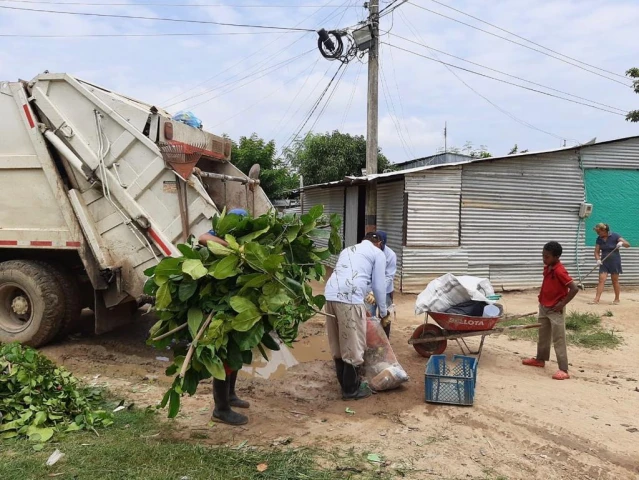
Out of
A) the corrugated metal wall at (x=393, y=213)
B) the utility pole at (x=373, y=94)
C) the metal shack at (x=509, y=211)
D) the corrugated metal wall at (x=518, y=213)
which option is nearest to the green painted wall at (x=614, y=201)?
the metal shack at (x=509, y=211)

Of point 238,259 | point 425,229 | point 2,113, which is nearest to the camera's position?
point 238,259

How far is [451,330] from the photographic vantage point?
561 cm

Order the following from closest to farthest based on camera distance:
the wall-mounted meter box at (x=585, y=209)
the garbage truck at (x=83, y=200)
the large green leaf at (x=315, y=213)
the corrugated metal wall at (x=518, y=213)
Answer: the large green leaf at (x=315, y=213) → the garbage truck at (x=83, y=200) → the corrugated metal wall at (x=518, y=213) → the wall-mounted meter box at (x=585, y=209)

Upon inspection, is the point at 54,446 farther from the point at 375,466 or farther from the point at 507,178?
the point at 507,178

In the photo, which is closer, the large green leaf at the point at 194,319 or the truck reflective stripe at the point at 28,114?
the large green leaf at the point at 194,319

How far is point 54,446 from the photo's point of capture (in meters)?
3.36

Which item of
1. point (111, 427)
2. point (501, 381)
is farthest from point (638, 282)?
point (111, 427)

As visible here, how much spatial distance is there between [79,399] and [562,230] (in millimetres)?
11078

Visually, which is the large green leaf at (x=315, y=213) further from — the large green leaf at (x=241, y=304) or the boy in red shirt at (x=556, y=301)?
the boy in red shirt at (x=556, y=301)

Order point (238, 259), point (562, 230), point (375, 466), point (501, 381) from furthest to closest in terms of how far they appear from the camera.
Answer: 1. point (562, 230)
2. point (501, 381)
3. point (238, 259)
4. point (375, 466)

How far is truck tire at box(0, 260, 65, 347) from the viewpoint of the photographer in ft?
18.1

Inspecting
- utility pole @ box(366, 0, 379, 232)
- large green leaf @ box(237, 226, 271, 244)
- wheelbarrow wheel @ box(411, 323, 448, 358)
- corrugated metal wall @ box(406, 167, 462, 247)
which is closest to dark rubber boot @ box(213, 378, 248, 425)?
large green leaf @ box(237, 226, 271, 244)

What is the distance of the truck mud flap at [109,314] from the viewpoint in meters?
5.56

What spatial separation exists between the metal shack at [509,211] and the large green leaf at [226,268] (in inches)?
292
